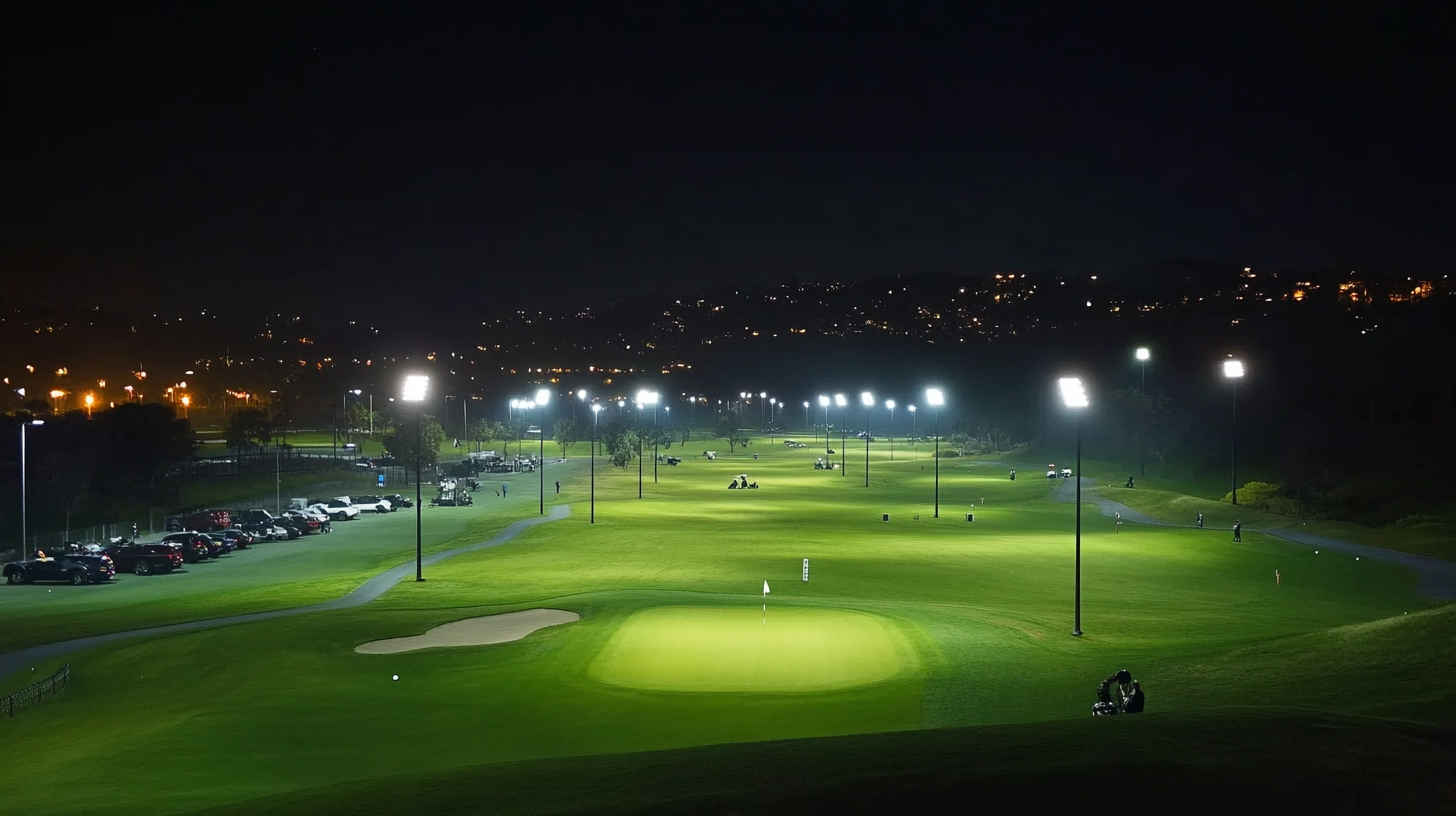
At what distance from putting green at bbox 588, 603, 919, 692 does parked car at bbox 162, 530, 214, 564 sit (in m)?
29.9

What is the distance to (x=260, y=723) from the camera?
2225 centimetres

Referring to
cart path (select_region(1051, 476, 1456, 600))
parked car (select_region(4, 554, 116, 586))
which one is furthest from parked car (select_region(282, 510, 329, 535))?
cart path (select_region(1051, 476, 1456, 600))

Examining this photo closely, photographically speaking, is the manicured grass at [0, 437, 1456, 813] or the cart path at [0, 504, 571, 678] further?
the cart path at [0, 504, 571, 678]

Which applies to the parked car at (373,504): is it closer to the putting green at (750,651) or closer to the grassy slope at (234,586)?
the grassy slope at (234,586)

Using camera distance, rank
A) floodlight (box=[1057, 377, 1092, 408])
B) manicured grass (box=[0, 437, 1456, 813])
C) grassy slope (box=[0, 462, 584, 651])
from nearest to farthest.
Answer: manicured grass (box=[0, 437, 1456, 813]) → floodlight (box=[1057, 377, 1092, 408]) → grassy slope (box=[0, 462, 584, 651])

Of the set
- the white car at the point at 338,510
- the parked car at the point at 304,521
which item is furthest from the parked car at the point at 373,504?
the parked car at the point at 304,521

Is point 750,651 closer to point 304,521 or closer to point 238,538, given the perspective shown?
point 238,538

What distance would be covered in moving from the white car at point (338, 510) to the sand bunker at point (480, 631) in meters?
44.8

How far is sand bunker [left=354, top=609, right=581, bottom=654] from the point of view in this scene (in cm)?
3088

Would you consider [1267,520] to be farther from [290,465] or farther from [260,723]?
[290,465]

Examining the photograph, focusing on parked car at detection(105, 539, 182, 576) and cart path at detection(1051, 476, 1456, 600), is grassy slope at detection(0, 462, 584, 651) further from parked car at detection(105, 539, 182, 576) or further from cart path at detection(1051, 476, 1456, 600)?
cart path at detection(1051, 476, 1456, 600)

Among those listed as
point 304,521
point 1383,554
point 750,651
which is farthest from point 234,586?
point 1383,554

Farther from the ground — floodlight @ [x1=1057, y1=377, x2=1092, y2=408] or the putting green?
floodlight @ [x1=1057, y1=377, x2=1092, y2=408]

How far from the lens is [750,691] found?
24.6 m
